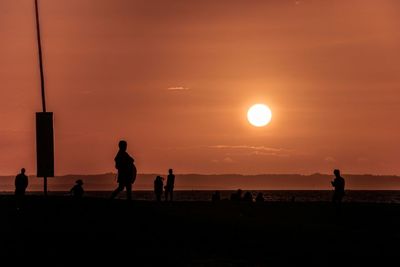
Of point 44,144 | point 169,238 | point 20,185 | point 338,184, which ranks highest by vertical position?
point 44,144

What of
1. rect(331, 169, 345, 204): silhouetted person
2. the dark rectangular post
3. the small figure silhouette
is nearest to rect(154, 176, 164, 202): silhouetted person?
the small figure silhouette

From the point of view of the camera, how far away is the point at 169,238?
23.1 m

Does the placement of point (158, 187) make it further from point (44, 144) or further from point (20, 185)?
point (44, 144)

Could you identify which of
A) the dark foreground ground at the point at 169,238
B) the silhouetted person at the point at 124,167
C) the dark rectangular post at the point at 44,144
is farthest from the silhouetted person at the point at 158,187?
the silhouetted person at the point at 124,167

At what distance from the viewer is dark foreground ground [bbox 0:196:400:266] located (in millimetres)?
19656

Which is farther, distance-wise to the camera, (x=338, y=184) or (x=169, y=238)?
(x=338, y=184)

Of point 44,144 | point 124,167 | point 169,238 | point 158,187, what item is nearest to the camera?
point 169,238

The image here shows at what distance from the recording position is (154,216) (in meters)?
26.5

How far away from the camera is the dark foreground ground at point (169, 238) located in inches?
774

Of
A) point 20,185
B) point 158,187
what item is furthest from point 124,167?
point 158,187

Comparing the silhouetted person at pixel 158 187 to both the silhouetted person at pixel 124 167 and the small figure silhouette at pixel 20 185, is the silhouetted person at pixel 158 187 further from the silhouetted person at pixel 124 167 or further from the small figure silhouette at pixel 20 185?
the silhouetted person at pixel 124 167

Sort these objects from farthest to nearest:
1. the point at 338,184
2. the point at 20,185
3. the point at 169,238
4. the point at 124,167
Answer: the point at 20,185 < the point at 338,184 < the point at 124,167 < the point at 169,238

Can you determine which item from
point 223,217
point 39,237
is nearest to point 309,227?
point 223,217

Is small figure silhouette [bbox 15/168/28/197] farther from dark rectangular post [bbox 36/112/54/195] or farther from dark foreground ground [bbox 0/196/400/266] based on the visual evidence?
dark rectangular post [bbox 36/112/54/195]
